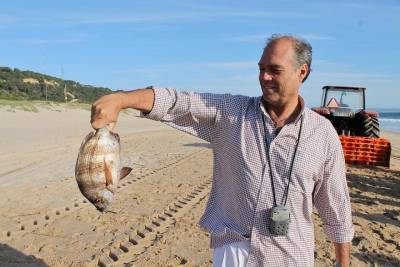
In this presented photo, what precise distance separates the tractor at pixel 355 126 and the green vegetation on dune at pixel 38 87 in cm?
2857

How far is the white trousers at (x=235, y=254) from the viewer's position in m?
2.57

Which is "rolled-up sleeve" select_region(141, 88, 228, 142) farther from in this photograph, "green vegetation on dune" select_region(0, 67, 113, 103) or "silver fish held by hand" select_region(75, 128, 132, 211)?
"green vegetation on dune" select_region(0, 67, 113, 103)

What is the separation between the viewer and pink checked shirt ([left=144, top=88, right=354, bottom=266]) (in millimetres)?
2551

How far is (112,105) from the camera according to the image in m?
2.20

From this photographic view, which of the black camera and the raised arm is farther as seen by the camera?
the black camera

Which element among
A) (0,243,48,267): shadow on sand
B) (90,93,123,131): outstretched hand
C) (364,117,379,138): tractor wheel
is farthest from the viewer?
(364,117,379,138): tractor wheel

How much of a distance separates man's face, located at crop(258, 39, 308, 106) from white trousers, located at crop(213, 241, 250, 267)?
2.36 feet

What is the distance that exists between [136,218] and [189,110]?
159 inches

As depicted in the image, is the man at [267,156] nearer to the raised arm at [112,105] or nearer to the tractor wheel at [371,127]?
the raised arm at [112,105]

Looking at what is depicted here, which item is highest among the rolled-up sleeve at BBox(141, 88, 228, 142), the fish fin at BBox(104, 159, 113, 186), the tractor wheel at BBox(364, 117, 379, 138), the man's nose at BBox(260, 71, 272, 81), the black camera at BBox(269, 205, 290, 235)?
the man's nose at BBox(260, 71, 272, 81)

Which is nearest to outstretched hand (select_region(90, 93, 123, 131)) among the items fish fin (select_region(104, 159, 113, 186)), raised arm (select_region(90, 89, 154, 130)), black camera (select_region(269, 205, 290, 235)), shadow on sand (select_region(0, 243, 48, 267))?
raised arm (select_region(90, 89, 154, 130))

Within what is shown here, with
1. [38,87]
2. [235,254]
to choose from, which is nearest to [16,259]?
[235,254]

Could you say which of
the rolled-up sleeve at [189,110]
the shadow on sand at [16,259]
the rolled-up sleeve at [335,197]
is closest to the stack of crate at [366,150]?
the shadow on sand at [16,259]

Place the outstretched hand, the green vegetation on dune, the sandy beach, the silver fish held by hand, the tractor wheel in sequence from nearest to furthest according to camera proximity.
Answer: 1. the outstretched hand
2. the silver fish held by hand
3. the sandy beach
4. the tractor wheel
5. the green vegetation on dune
